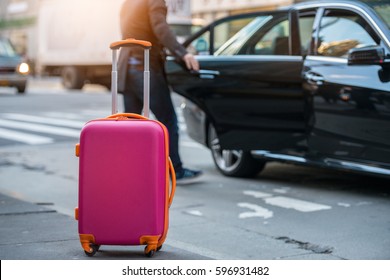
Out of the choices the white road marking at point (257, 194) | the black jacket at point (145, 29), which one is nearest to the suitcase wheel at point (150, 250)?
the white road marking at point (257, 194)

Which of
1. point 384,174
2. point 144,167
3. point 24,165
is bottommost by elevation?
point 24,165

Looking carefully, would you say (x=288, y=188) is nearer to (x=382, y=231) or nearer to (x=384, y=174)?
(x=384, y=174)

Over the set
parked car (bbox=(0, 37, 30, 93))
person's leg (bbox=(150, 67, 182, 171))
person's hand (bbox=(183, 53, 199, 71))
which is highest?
person's hand (bbox=(183, 53, 199, 71))

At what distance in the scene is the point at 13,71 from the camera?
2548 cm

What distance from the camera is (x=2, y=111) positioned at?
18703 mm

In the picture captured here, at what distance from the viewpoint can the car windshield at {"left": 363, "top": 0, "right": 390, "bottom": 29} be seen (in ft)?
22.9

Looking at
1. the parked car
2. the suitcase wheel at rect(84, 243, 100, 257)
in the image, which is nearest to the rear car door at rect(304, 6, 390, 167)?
the suitcase wheel at rect(84, 243, 100, 257)

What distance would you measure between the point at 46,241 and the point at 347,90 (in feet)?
9.17

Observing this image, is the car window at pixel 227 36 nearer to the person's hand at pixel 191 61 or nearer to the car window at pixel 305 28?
the car window at pixel 305 28

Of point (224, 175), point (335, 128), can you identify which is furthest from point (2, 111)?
point (335, 128)

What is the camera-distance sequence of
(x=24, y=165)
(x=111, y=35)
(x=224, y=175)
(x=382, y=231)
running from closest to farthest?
(x=382, y=231), (x=224, y=175), (x=24, y=165), (x=111, y=35)

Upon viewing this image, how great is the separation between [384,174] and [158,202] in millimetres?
2588

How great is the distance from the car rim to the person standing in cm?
73

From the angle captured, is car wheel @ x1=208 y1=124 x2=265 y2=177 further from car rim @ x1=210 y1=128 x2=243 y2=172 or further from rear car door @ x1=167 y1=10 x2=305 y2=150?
rear car door @ x1=167 y1=10 x2=305 y2=150
